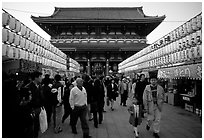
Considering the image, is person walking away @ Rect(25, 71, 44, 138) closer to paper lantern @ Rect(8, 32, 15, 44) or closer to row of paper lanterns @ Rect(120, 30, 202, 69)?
paper lantern @ Rect(8, 32, 15, 44)

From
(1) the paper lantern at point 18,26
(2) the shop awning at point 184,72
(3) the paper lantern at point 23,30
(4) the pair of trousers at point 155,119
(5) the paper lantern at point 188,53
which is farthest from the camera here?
(3) the paper lantern at point 23,30

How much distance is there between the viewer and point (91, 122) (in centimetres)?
648

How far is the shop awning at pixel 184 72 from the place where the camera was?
6668 millimetres

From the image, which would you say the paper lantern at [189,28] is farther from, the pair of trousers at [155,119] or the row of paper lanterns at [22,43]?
the row of paper lanterns at [22,43]

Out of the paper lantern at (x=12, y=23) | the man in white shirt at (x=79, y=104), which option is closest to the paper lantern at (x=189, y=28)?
the man in white shirt at (x=79, y=104)

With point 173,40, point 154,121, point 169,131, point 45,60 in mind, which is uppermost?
point 173,40

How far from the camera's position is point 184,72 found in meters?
7.76

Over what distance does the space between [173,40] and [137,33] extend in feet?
72.4

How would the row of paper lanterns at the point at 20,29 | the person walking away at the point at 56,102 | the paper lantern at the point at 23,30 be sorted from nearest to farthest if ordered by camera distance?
the person walking away at the point at 56,102, the row of paper lanterns at the point at 20,29, the paper lantern at the point at 23,30

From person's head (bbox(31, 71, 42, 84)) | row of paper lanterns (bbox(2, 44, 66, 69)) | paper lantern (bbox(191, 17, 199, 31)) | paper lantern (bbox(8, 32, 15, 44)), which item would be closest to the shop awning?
paper lantern (bbox(191, 17, 199, 31))

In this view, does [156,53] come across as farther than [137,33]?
No

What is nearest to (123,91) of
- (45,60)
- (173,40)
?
(173,40)

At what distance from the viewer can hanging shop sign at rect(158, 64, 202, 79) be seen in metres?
6.67

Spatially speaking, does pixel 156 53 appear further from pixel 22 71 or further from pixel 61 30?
pixel 61 30
